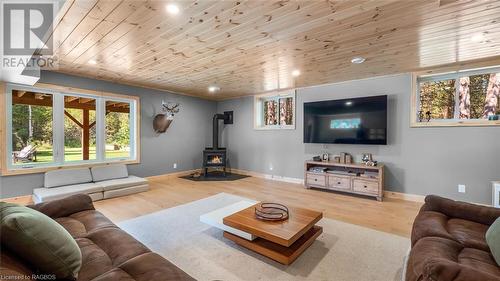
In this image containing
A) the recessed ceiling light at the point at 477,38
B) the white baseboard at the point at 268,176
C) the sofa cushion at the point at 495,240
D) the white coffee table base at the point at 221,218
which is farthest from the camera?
the white baseboard at the point at 268,176

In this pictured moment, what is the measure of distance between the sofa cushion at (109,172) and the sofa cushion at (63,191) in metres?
0.34

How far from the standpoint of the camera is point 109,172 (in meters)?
4.74

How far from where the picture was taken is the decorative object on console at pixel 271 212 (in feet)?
Result: 7.87

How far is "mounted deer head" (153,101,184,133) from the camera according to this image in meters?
5.78

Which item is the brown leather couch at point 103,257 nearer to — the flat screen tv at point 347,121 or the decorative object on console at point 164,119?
the decorative object on console at point 164,119

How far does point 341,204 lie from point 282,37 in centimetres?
295

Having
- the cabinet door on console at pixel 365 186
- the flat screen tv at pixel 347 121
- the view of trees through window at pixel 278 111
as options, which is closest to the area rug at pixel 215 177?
the view of trees through window at pixel 278 111

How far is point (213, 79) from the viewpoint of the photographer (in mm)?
4824

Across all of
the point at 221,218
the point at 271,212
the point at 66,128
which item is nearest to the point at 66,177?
the point at 66,128

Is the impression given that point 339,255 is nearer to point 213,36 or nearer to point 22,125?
point 213,36

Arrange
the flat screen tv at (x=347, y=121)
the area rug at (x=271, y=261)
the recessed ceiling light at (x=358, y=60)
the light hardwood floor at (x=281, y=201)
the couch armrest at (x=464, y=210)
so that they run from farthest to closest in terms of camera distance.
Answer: the flat screen tv at (x=347, y=121), the recessed ceiling light at (x=358, y=60), the light hardwood floor at (x=281, y=201), the area rug at (x=271, y=261), the couch armrest at (x=464, y=210)

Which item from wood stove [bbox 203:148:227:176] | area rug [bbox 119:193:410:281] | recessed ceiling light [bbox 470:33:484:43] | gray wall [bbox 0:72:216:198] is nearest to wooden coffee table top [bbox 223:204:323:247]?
area rug [bbox 119:193:410:281]

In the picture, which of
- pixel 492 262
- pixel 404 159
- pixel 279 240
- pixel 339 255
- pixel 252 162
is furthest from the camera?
pixel 252 162

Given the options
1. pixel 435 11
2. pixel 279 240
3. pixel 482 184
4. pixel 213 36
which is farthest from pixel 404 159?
pixel 213 36
